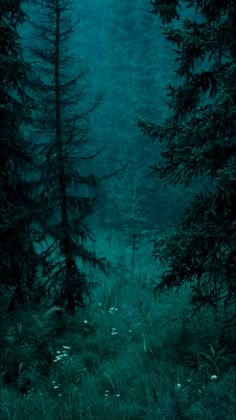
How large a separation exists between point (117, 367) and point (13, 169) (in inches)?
209

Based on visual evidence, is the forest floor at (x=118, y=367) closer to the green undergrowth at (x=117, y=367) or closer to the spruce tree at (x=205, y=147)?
the green undergrowth at (x=117, y=367)

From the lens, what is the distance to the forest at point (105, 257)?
6074 millimetres

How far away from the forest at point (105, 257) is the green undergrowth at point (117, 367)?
0.03 m

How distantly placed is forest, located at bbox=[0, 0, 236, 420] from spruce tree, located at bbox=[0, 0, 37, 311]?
3 centimetres

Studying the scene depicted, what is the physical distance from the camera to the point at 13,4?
9.12 metres

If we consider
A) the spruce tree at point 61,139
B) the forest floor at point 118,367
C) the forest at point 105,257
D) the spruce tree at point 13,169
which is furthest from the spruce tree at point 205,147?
the spruce tree at point 13,169

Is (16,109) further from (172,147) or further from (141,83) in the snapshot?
(141,83)

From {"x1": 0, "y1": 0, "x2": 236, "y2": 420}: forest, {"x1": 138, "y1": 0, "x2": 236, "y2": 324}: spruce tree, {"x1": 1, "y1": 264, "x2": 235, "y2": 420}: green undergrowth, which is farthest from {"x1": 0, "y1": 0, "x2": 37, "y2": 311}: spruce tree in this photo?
{"x1": 138, "y1": 0, "x2": 236, "y2": 324}: spruce tree

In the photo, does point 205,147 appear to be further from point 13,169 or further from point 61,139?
point 13,169

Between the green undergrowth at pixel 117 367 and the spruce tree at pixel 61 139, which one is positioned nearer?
the green undergrowth at pixel 117 367

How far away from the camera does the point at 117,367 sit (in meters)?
7.17

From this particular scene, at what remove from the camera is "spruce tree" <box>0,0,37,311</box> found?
9.10m

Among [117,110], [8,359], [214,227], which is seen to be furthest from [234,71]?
[117,110]

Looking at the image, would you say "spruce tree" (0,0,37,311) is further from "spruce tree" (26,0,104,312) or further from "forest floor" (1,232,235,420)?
"forest floor" (1,232,235,420)
